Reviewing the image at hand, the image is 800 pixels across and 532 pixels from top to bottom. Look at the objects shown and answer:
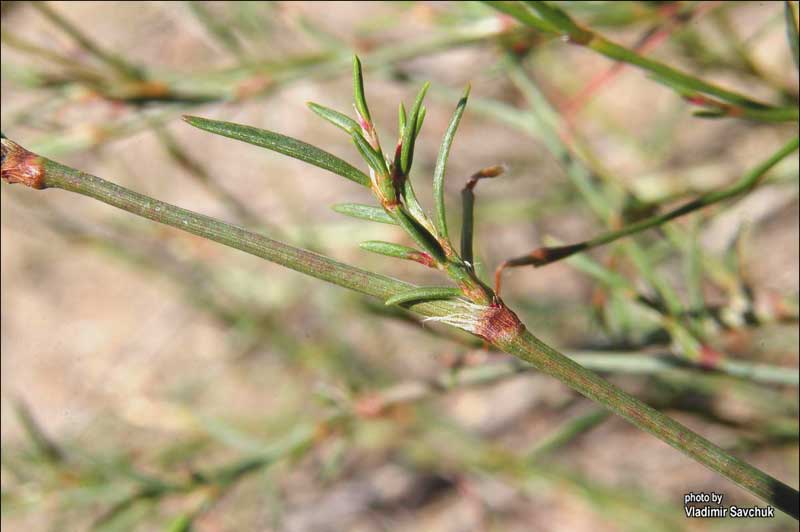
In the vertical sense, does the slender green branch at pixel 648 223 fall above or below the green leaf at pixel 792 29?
below

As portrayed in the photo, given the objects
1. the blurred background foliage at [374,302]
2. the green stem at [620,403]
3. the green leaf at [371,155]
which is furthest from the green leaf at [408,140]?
the blurred background foliage at [374,302]

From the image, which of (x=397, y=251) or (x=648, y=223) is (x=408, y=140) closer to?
(x=397, y=251)

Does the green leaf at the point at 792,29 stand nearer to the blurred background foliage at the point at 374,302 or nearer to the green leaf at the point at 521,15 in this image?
the blurred background foliage at the point at 374,302

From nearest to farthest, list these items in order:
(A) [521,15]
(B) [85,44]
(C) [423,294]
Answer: (C) [423,294] < (A) [521,15] < (B) [85,44]

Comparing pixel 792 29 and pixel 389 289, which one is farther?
pixel 792 29

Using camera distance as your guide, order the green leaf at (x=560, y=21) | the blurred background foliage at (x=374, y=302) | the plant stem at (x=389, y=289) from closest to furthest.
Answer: the plant stem at (x=389, y=289), the green leaf at (x=560, y=21), the blurred background foliage at (x=374, y=302)

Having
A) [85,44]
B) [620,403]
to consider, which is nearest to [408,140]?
[620,403]

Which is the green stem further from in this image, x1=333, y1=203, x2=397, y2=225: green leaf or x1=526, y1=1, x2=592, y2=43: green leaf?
x1=526, y1=1, x2=592, y2=43: green leaf
